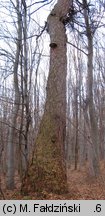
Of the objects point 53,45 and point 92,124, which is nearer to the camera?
point 53,45

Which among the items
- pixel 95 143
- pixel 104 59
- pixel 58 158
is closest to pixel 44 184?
pixel 58 158

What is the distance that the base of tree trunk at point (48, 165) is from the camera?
8773 mm

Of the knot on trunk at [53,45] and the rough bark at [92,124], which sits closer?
the knot on trunk at [53,45]

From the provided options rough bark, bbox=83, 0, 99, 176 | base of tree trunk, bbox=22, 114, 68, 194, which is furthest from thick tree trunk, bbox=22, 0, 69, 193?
rough bark, bbox=83, 0, 99, 176

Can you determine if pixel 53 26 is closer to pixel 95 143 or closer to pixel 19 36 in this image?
pixel 19 36

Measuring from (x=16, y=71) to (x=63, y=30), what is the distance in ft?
19.1

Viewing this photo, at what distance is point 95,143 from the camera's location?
16.3 metres

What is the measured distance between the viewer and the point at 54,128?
9.27m

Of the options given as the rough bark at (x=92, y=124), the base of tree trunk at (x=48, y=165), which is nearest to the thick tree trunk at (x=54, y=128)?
the base of tree trunk at (x=48, y=165)

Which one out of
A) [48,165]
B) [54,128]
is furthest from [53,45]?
[48,165]

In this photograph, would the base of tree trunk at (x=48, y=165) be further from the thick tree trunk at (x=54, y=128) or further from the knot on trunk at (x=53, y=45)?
the knot on trunk at (x=53, y=45)

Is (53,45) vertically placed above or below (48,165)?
above

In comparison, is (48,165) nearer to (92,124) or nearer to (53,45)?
(53,45)

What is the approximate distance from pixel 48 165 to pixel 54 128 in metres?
0.97
